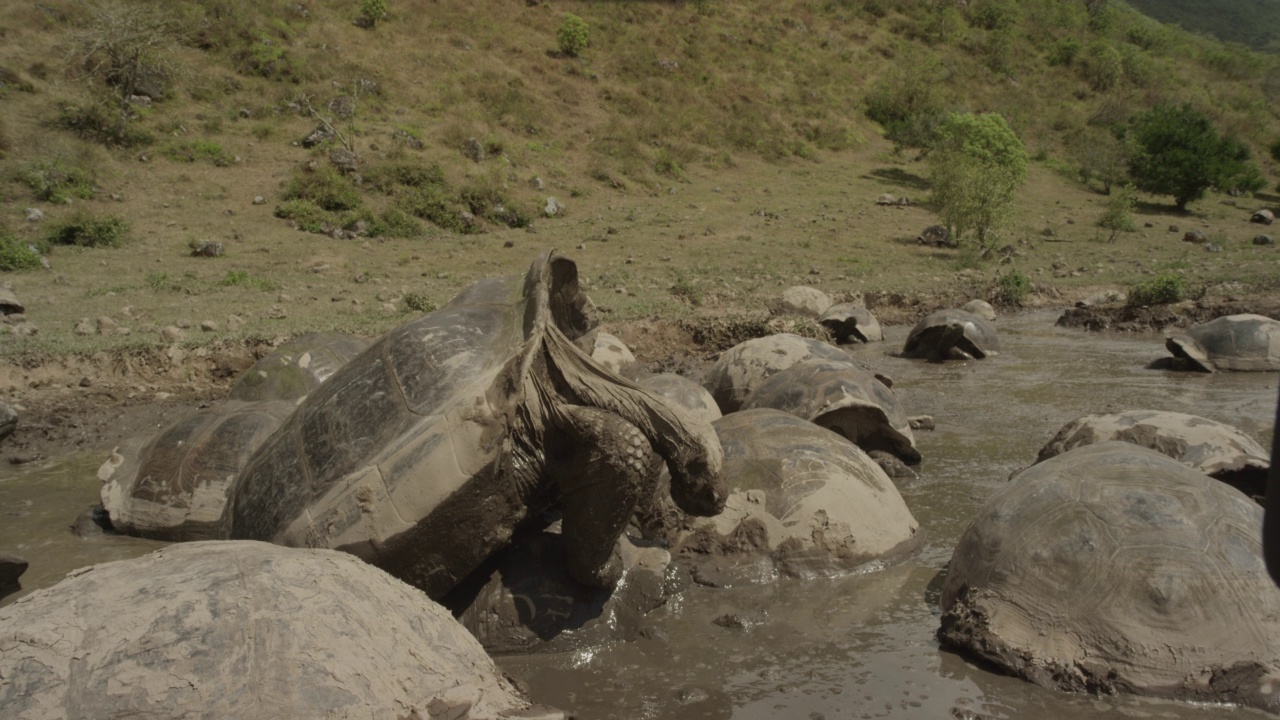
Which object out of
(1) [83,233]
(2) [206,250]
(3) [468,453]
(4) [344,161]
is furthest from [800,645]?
(4) [344,161]

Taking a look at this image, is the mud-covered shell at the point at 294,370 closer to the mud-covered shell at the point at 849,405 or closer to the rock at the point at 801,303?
the mud-covered shell at the point at 849,405

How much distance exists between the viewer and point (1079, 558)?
11.8 ft

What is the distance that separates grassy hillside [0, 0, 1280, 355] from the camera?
13234 mm

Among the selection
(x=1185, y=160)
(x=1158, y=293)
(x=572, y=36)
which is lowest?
(x=1158, y=293)

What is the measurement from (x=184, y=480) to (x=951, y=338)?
8.92m

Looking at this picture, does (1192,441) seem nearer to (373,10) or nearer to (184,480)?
(184,480)

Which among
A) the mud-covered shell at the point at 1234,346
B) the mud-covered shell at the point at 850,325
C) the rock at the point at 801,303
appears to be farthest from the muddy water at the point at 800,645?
the rock at the point at 801,303

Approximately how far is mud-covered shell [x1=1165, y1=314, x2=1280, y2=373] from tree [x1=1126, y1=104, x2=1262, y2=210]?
18302 millimetres

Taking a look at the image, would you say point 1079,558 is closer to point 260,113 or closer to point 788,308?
point 788,308

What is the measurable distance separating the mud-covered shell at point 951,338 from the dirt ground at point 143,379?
51.6 inches

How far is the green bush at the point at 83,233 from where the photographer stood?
44.5 ft

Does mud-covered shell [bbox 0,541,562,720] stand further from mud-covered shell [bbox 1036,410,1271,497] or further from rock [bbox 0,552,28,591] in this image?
mud-covered shell [bbox 1036,410,1271,497]

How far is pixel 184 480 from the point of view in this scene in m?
5.88

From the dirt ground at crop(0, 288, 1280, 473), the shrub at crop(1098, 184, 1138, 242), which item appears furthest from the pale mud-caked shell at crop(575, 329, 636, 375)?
the shrub at crop(1098, 184, 1138, 242)
